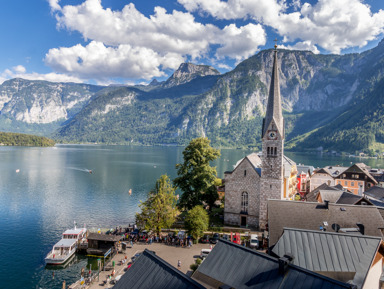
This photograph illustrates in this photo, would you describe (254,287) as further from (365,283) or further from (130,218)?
(130,218)

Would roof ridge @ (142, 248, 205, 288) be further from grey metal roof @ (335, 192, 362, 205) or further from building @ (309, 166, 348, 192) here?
building @ (309, 166, 348, 192)

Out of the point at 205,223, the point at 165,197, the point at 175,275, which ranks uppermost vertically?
the point at 175,275

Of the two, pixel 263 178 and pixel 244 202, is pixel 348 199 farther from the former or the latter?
pixel 244 202

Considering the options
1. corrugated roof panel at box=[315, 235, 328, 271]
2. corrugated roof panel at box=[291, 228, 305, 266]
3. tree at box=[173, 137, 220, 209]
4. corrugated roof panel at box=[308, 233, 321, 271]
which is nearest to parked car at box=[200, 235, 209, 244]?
tree at box=[173, 137, 220, 209]

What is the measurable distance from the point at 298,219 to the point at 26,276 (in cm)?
3230

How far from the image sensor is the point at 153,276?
1110 cm

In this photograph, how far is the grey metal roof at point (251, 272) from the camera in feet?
35.2

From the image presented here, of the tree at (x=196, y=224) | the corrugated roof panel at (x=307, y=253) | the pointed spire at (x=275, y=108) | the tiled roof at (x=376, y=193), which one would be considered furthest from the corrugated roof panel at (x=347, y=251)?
the tiled roof at (x=376, y=193)

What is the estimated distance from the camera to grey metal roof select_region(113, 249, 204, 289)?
1013cm

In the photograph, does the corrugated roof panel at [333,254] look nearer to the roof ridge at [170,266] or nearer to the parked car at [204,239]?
the roof ridge at [170,266]

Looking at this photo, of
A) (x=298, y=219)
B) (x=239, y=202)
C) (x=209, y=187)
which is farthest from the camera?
(x=209, y=187)

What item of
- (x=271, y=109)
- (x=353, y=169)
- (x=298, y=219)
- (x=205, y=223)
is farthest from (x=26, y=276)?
(x=353, y=169)

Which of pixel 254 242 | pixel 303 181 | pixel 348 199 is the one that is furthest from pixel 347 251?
pixel 303 181

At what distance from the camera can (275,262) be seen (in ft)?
40.1
